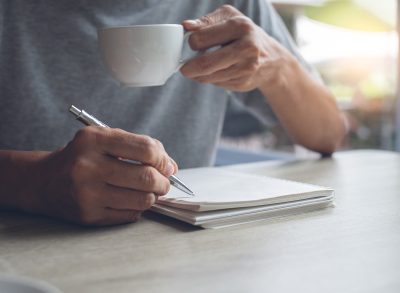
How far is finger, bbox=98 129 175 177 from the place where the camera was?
2.06 ft

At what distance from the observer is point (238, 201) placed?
649mm

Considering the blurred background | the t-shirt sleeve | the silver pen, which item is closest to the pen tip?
the silver pen

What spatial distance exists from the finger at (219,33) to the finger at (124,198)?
0.31 metres

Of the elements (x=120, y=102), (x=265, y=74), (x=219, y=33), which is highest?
(x=219, y=33)

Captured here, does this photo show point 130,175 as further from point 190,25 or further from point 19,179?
point 190,25

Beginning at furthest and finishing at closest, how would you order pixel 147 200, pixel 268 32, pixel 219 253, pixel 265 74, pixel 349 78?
pixel 349 78, pixel 268 32, pixel 265 74, pixel 147 200, pixel 219 253

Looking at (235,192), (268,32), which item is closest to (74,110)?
(235,192)

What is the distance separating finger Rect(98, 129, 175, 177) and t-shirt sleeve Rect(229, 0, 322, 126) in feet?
2.47

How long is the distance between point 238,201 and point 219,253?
13 cm

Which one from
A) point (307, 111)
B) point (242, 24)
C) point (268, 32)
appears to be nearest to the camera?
point (242, 24)

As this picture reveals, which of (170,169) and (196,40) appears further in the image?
(196,40)

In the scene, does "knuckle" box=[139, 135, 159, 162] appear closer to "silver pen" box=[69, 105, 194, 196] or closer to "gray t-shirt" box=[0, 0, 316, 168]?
"silver pen" box=[69, 105, 194, 196]

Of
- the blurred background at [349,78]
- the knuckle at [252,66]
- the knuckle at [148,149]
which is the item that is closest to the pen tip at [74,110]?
the knuckle at [148,149]

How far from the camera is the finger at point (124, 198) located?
0.63 meters
